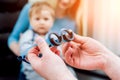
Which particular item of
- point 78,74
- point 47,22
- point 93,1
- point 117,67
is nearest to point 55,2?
point 47,22

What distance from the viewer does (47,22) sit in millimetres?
1064

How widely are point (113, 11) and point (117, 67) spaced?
559mm

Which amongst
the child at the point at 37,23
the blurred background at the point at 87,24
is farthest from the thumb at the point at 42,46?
the blurred background at the point at 87,24

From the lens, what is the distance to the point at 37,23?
1.05m

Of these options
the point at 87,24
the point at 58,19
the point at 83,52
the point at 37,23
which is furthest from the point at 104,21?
the point at 83,52

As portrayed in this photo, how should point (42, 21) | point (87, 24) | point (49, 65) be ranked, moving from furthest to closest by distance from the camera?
point (87, 24), point (42, 21), point (49, 65)

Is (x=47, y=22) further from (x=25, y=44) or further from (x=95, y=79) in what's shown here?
(x=95, y=79)

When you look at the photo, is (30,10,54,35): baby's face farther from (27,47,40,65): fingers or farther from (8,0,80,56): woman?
(27,47,40,65): fingers

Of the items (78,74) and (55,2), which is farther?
(78,74)

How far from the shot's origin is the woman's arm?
111cm

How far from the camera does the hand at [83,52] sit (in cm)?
71

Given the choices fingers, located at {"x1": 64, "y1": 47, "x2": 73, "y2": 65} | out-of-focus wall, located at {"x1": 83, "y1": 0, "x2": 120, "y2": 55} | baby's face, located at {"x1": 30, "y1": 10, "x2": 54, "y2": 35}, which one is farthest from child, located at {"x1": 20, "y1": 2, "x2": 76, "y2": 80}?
A: fingers, located at {"x1": 64, "y1": 47, "x2": 73, "y2": 65}

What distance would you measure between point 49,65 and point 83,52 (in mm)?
168

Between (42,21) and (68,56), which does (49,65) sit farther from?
(42,21)
